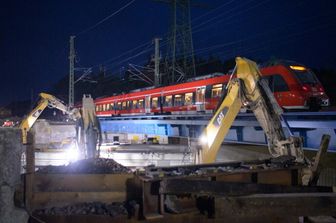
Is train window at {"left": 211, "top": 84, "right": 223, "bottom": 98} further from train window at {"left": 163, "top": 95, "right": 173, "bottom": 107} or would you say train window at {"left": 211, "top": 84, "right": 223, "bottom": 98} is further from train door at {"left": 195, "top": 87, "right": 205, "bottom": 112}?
train window at {"left": 163, "top": 95, "right": 173, "bottom": 107}

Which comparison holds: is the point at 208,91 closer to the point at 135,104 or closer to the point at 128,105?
the point at 135,104

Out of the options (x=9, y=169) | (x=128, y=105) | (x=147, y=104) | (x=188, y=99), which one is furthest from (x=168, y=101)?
(x=9, y=169)

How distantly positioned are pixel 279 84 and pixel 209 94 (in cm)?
540

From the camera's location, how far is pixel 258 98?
8.01 meters

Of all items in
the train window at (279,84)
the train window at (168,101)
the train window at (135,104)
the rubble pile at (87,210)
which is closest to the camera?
the rubble pile at (87,210)

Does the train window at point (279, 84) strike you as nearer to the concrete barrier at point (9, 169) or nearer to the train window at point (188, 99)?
the train window at point (188, 99)

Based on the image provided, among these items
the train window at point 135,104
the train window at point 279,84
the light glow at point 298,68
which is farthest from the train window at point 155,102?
the light glow at point 298,68

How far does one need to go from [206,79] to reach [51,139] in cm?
1180

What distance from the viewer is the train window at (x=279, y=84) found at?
58.4 feet

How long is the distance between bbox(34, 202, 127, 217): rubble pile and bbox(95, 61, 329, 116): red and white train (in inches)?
569

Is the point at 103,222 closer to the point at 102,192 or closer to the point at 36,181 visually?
the point at 102,192

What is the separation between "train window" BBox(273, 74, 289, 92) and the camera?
1779cm

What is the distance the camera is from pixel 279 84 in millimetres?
18047

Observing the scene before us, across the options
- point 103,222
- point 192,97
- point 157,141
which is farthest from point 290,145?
point 192,97
